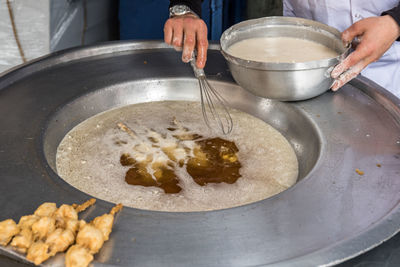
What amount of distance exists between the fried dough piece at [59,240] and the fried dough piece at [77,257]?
3cm

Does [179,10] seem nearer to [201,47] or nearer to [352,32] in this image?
[201,47]

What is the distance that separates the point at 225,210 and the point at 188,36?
0.76 metres

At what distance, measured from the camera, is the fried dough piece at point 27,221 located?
84 centimetres

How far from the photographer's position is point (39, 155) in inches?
44.9

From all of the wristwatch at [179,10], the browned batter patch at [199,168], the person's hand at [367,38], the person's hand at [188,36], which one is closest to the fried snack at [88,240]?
the browned batter patch at [199,168]

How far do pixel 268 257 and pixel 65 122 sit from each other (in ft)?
2.84

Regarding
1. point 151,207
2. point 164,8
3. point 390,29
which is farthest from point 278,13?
point 151,207

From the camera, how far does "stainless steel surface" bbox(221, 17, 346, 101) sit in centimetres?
125

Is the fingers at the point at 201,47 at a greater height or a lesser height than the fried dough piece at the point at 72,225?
greater

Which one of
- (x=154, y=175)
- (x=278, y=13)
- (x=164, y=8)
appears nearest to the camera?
(x=154, y=175)

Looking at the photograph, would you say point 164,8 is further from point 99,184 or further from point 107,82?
point 99,184

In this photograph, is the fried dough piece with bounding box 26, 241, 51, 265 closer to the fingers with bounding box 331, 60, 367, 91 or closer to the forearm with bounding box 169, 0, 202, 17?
the fingers with bounding box 331, 60, 367, 91

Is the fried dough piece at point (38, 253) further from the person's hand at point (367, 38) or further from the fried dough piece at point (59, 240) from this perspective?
the person's hand at point (367, 38)

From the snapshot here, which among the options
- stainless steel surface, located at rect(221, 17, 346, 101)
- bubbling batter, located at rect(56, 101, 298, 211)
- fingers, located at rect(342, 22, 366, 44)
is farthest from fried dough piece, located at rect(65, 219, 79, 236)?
fingers, located at rect(342, 22, 366, 44)
